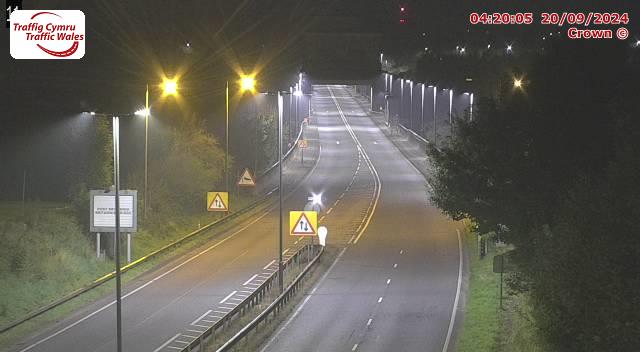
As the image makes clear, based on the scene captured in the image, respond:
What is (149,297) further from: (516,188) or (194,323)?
(516,188)

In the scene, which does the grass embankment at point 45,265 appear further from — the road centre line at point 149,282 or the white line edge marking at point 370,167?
the white line edge marking at point 370,167

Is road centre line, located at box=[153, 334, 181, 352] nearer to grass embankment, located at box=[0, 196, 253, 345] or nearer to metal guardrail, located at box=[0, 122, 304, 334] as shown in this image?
grass embankment, located at box=[0, 196, 253, 345]

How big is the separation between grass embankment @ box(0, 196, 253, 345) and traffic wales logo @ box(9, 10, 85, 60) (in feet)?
28.1

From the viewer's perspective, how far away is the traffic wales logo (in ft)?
93.9

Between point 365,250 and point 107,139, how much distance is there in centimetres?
1487

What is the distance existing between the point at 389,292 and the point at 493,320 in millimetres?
5872

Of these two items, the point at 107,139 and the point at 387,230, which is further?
the point at 387,230

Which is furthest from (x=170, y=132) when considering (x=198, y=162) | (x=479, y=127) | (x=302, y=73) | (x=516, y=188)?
(x=302, y=73)

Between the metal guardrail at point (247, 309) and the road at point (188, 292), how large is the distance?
100cm

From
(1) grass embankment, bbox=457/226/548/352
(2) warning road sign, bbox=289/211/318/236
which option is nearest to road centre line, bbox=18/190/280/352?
(2) warning road sign, bbox=289/211/318/236

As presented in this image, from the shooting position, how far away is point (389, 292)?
37.0m

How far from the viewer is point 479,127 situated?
43844 mm

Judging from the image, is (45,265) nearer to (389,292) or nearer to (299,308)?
(299,308)

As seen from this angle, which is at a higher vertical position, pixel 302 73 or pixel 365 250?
pixel 302 73
